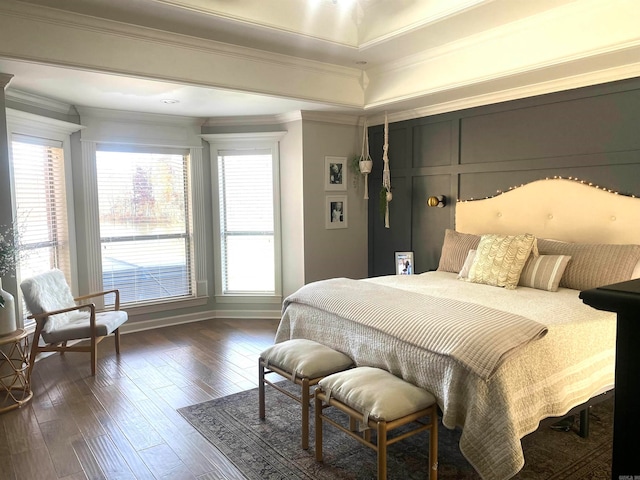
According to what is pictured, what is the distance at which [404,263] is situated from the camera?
5.05 metres

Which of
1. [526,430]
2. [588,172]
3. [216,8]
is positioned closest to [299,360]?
[526,430]

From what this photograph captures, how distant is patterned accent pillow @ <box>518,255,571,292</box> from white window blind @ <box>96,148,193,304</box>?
3742 millimetres

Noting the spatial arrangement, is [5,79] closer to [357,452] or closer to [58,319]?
[58,319]

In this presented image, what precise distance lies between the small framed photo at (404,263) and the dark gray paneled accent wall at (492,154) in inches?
8.6

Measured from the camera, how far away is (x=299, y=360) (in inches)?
112

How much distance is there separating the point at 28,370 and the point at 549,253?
401cm

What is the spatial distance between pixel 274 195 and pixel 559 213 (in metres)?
3.03

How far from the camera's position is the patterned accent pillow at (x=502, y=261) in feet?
11.6

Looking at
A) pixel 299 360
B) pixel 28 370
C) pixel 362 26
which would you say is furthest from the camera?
pixel 362 26

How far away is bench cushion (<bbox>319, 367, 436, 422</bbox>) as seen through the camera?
7.36 ft

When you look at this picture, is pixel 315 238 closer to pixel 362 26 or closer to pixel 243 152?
pixel 243 152

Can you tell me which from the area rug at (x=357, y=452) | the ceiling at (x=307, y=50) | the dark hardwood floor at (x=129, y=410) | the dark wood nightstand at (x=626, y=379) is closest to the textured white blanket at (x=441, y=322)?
the area rug at (x=357, y=452)

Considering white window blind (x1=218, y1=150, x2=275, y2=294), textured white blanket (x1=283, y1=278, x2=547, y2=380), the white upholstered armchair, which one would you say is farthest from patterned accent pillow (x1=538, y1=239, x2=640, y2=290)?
the white upholstered armchair

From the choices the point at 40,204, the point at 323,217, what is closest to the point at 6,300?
the point at 40,204
